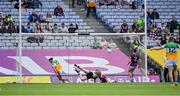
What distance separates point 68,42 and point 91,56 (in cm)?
110

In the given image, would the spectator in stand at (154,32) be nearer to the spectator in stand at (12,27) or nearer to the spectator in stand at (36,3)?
the spectator in stand at (36,3)

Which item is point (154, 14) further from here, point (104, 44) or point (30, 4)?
point (30, 4)

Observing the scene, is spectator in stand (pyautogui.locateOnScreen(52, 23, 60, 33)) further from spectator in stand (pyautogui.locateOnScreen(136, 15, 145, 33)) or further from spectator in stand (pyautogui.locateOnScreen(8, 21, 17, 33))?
spectator in stand (pyautogui.locateOnScreen(136, 15, 145, 33))

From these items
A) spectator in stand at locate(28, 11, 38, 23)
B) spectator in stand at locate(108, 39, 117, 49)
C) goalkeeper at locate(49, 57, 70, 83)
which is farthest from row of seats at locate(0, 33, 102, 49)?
spectator in stand at locate(28, 11, 38, 23)

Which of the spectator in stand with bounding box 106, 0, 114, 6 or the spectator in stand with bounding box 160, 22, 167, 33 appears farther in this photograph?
the spectator in stand with bounding box 106, 0, 114, 6

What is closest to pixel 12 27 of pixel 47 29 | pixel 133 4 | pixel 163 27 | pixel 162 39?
pixel 47 29

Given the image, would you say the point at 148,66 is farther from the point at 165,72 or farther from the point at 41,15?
the point at 41,15

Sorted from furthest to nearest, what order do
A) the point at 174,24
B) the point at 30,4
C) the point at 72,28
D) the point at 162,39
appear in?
the point at 174,24
the point at 30,4
the point at 162,39
the point at 72,28

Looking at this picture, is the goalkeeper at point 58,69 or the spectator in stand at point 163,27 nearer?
the goalkeeper at point 58,69

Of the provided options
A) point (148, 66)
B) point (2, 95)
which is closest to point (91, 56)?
point (148, 66)

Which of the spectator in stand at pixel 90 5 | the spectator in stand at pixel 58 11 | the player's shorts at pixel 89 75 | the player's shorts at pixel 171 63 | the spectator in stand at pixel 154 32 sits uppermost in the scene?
the spectator in stand at pixel 90 5

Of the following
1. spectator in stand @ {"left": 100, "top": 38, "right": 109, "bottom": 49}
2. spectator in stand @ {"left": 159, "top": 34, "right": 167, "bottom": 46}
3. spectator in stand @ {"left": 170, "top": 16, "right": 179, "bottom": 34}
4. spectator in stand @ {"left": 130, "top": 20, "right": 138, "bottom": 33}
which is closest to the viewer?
spectator in stand @ {"left": 100, "top": 38, "right": 109, "bottom": 49}

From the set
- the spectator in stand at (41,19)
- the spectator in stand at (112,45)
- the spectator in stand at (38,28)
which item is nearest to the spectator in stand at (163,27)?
the spectator in stand at (112,45)

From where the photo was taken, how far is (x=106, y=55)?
26.7 meters
